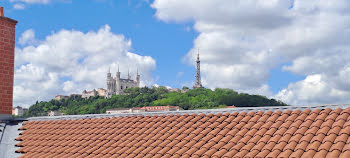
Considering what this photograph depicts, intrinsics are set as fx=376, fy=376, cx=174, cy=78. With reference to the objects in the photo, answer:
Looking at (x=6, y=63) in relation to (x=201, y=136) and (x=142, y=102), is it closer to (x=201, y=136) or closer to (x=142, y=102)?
(x=201, y=136)

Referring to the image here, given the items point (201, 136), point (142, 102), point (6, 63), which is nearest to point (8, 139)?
point (6, 63)

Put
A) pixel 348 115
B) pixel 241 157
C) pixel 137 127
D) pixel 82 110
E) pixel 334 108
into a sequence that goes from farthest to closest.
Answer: pixel 82 110 < pixel 137 127 < pixel 334 108 < pixel 348 115 < pixel 241 157

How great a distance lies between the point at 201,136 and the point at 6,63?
286 inches

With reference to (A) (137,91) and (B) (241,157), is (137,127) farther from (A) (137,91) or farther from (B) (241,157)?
(A) (137,91)

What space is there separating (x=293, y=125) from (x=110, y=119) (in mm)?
5063

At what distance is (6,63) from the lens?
1181 centimetres

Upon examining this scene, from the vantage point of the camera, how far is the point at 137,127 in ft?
30.5

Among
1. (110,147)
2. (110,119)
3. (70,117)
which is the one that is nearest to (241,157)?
(110,147)

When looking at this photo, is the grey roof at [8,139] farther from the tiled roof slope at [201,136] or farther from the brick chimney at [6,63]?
the brick chimney at [6,63]

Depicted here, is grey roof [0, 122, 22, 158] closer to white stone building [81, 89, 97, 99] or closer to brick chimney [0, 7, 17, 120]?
brick chimney [0, 7, 17, 120]

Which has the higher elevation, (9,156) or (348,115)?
(348,115)

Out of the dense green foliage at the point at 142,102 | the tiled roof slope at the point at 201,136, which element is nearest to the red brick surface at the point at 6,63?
the tiled roof slope at the point at 201,136

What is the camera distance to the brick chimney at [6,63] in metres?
11.6

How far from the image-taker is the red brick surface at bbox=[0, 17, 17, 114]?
11.6m
